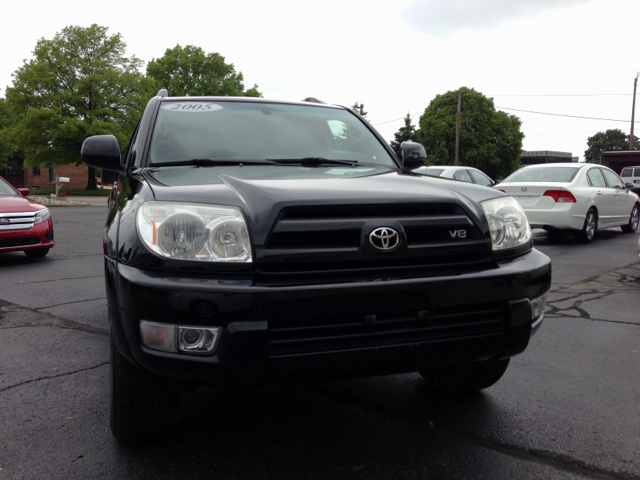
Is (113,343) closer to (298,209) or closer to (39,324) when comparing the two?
(298,209)

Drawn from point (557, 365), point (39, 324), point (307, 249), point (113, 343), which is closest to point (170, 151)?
point (113, 343)

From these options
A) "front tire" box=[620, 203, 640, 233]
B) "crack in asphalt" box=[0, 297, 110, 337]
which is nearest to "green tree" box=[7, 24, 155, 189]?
"front tire" box=[620, 203, 640, 233]

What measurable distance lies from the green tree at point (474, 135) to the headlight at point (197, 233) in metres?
55.7

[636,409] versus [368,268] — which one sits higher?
[368,268]

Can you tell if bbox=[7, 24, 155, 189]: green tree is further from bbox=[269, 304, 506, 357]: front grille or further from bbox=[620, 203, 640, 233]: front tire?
bbox=[269, 304, 506, 357]: front grille

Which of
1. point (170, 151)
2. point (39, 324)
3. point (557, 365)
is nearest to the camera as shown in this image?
point (170, 151)

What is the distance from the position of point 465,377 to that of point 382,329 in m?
1.13

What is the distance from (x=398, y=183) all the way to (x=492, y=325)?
78 centimetres

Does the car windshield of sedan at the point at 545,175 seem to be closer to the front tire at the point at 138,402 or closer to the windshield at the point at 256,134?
the windshield at the point at 256,134

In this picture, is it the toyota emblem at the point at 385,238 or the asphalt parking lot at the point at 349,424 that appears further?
the asphalt parking lot at the point at 349,424

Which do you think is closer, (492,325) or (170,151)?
(492,325)

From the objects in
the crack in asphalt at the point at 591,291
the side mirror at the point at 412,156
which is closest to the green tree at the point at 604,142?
the crack in asphalt at the point at 591,291

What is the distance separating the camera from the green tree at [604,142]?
327 ft

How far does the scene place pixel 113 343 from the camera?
243 centimetres
